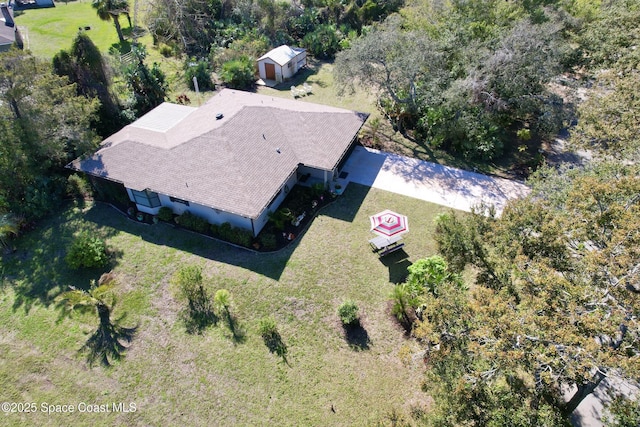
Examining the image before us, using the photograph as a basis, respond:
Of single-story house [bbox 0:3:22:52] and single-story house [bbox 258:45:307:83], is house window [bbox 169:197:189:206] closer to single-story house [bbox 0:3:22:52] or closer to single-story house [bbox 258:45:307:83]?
single-story house [bbox 258:45:307:83]

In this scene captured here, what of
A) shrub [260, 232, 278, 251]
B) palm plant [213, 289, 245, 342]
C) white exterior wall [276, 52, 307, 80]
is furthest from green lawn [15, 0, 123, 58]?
palm plant [213, 289, 245, 342]

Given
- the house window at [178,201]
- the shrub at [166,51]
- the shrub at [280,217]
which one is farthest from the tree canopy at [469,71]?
the shrub at [166,51]

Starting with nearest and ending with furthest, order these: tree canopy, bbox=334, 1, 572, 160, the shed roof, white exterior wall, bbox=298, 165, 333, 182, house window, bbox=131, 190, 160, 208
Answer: house window, bbox=131, 190, 160, 208
white exterior wall, bbox=298, 165, 333, 182
tree canopy, bbox=334, 1, 572, 160
the shed roof

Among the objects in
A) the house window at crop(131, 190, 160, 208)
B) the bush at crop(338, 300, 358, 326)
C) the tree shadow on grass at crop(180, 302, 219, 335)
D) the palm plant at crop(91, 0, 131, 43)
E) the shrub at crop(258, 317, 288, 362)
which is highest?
the palm plant at crop(91, 0, 131, 43)

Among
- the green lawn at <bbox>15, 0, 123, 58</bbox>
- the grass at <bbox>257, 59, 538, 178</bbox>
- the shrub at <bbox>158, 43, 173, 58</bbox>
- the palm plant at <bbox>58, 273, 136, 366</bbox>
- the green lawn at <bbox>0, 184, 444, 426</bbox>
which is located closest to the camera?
the green lawn at <bbox>0, 184, 444, 426</bbox>

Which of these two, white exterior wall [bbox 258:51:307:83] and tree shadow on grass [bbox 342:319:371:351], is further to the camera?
white exterior wall [bbox 258:51:307:83]

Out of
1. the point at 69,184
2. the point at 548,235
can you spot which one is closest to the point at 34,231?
the point at 69,184

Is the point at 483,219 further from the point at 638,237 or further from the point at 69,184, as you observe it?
the point at 69,184

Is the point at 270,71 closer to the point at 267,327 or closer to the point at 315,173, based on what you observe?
the point at 315,173
